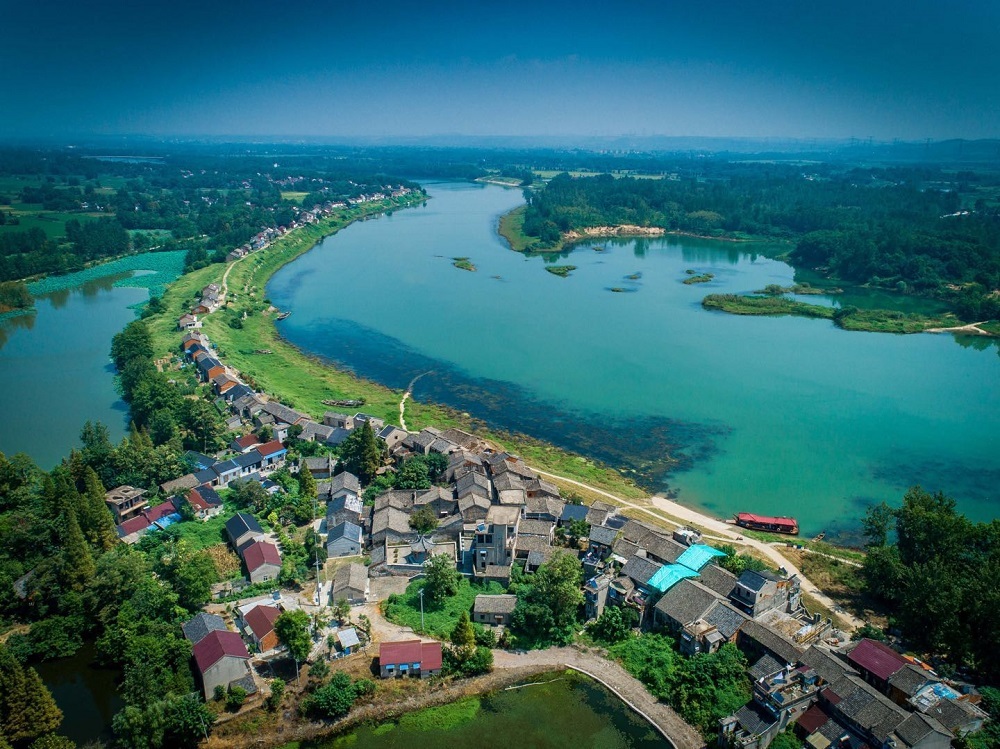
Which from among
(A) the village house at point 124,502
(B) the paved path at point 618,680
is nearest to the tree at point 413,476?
(B) the paved path at point 618,680

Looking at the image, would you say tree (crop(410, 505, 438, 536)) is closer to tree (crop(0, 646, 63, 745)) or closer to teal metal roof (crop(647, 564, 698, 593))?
teal metal roof (crop(647, 564, 698, 593))

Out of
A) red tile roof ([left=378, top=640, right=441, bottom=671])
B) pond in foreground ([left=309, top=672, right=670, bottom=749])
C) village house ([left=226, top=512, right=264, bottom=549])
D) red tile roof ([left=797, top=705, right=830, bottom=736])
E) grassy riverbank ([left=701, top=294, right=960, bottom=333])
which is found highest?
grassy riverbank ([left=701, top=294, right=960, bottom=333])

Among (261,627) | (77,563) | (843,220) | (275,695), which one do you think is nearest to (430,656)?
(275,695)

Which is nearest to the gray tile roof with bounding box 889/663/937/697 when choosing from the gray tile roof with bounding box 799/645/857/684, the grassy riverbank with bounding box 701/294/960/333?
the gray tile roof with bounding box 799/645/857/684

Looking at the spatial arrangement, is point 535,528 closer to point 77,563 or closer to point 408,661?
point 408,661

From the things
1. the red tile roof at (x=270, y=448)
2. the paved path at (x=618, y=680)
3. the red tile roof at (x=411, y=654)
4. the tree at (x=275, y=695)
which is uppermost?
the red tile roof at (x=270, y=448)

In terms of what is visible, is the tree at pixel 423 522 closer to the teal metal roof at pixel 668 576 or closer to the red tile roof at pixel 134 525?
the teal metal roof at pixel 668 576

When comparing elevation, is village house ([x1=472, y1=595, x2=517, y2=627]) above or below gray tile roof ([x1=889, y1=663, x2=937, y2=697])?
below
